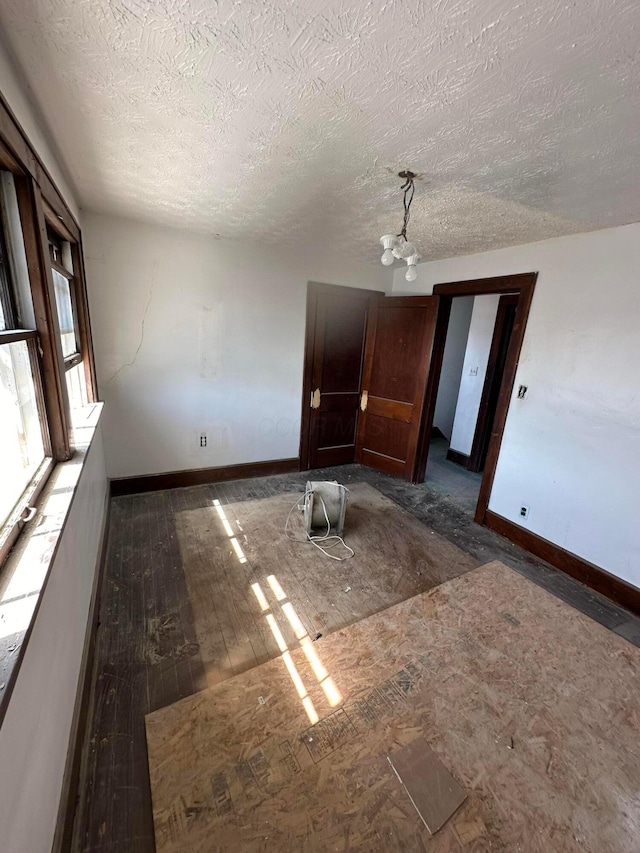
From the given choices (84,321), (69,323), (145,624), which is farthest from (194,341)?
(145,624)

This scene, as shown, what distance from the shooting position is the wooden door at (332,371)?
3828mm

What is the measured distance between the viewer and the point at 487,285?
311cm

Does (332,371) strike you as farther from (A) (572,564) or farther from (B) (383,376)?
(A) (572,564)

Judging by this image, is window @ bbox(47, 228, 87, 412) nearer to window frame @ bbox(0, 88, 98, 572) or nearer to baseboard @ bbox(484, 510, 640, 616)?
window frame @ bbox(0, 88, 98, 572)

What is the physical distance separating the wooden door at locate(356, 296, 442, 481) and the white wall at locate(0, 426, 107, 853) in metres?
3.18

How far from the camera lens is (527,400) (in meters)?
2.83

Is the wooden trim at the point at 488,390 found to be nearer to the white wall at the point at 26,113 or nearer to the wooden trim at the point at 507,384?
the wooden trim at the point at 507,384

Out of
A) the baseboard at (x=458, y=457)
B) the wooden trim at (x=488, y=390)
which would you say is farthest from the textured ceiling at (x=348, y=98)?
the baseboard at (x=458, y=457)

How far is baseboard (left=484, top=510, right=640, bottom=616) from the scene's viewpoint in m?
2.28

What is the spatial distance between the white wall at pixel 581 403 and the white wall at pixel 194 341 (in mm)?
1987

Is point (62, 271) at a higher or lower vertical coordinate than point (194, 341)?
higher

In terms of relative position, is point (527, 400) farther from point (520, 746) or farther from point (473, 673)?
point (520, 746)

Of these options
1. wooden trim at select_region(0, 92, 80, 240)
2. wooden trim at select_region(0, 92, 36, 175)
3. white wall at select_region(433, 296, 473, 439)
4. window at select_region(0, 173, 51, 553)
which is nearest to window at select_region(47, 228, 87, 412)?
wooden trim at select_region(0, 92, 80, 240)

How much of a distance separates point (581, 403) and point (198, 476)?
3.39m
